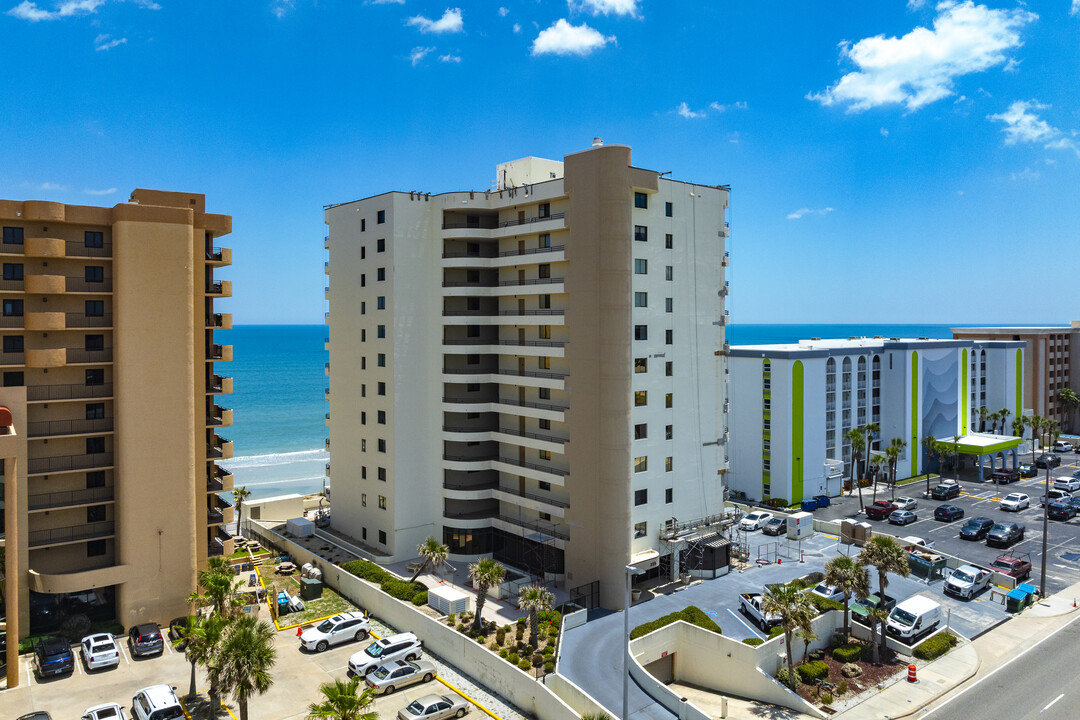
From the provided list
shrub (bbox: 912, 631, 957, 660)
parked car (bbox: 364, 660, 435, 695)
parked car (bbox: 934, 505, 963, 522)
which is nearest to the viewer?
parked car (bbox: 364, 660, 435, 695)

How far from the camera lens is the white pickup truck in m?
39.9

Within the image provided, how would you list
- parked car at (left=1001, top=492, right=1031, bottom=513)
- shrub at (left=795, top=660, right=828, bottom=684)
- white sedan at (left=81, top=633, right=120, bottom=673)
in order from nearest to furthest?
white sedan at (left=81, top=633, right=120, bottom=673) → shrub at (left=795, top=660, right=828, bottom=684) → parked car at (left=1001, top=492, right=1031, bottom=513)

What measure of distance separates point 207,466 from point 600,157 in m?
33.0

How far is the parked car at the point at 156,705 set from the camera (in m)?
30.3

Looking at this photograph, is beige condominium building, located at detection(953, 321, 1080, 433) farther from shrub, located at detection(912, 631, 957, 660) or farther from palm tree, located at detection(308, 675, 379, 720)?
palm tree, located at detection(308, 675, 379, 720)

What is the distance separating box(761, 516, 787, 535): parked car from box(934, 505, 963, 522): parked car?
17069 mm

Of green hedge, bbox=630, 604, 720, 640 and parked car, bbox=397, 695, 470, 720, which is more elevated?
green hedge, bbox=630, 604, 720, 640

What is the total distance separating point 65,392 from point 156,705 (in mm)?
19476

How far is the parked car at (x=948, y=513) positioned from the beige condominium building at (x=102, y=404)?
6389 centimetres

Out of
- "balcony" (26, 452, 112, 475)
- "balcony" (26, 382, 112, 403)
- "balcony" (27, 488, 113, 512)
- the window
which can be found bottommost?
"balcony" (27, 488, 113, 512)

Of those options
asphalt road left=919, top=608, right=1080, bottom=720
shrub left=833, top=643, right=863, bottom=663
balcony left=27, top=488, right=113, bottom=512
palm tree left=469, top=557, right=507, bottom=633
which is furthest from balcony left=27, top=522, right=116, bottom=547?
asphalt road left=919, top=608, right=1080, bottom=720

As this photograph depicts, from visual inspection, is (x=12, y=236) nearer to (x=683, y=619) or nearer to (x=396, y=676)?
(x=396, y=676)

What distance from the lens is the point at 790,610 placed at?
3509cm

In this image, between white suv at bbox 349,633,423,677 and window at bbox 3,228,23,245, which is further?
window at bbox 3,228,23,245
